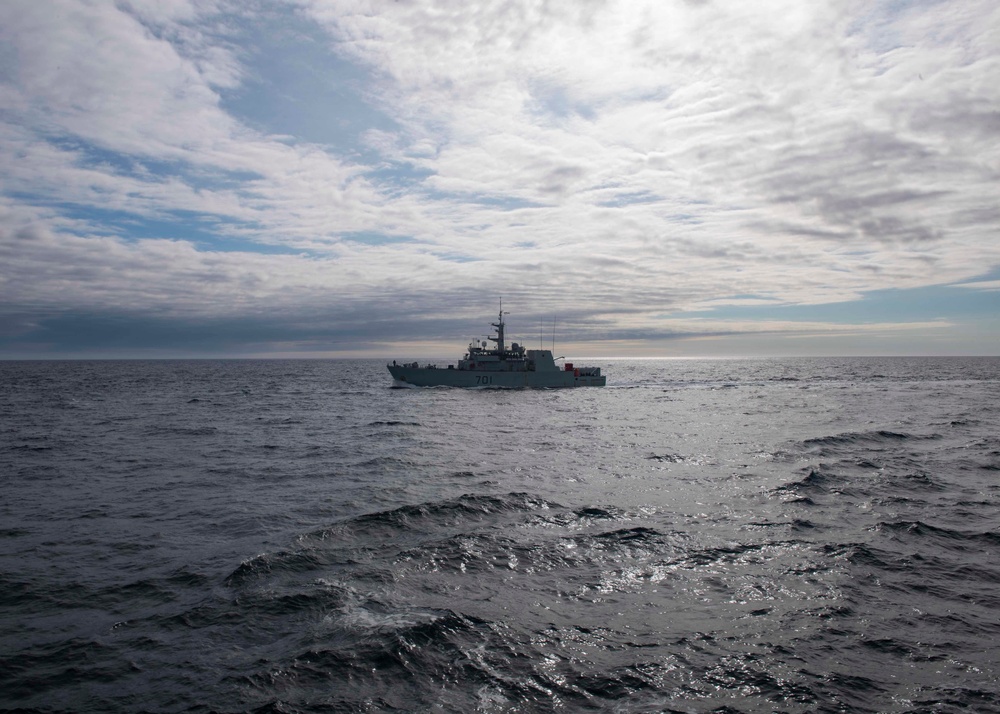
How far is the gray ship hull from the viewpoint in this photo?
3086 inches

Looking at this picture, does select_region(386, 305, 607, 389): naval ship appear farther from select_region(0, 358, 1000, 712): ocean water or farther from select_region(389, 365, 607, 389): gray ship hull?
select_region(0, 358, 1000, 712): ocean water

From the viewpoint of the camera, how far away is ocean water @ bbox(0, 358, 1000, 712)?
828cm

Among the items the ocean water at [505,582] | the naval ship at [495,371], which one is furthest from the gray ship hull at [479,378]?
the ocean water at [505,582]

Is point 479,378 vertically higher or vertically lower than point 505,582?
higher

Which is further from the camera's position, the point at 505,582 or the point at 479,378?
the point at 479,378

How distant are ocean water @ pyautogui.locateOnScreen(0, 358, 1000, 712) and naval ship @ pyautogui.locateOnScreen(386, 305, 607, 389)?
49949mm

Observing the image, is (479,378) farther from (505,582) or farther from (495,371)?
(505,582)

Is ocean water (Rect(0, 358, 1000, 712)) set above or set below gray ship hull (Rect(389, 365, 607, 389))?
below

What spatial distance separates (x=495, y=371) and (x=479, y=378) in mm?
2607

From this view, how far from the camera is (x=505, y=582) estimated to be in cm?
1209

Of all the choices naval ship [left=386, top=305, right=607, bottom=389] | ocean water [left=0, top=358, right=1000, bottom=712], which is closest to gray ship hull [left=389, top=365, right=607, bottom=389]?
naval ship [left=386, top=305, right=607, bottom=389]

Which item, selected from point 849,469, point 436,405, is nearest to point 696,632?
point 849,469

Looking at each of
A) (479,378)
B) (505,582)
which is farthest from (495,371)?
(505,582)

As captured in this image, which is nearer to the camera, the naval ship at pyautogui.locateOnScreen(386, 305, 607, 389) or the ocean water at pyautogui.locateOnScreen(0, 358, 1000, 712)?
the ocean water at pyautogui.locateOnScreen(0, 358, 1000, 712)
